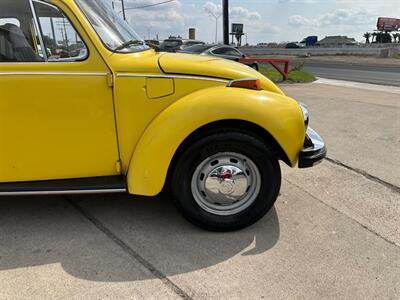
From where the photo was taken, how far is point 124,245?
280cm

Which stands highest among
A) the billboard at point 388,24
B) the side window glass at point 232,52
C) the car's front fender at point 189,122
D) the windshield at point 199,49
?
the billboard at point 388,24

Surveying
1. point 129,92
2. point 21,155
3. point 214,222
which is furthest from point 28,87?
point 214,222

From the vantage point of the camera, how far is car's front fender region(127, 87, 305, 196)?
2688 mm

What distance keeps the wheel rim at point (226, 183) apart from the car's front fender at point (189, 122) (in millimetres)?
295

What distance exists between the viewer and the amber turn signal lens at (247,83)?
2.90 meters

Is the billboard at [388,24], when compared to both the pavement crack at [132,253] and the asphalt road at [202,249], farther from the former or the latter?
the pavement crack at [132,253]

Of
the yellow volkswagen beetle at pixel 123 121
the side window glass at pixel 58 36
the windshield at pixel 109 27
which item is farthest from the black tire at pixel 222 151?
the side window glass at pixel 58 36

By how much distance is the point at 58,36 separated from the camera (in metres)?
2.72

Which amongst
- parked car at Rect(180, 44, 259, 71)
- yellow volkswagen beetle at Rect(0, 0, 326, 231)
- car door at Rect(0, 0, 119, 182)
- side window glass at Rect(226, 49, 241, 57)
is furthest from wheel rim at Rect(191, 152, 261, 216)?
side window glass at Rect(226, 49, 241, 57)

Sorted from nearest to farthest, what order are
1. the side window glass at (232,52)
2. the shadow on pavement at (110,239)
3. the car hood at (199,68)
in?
the shadow on pavement at (110,239), the car hood at (199,68), the side window glass at (232,52)

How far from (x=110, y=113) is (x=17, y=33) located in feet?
3.14

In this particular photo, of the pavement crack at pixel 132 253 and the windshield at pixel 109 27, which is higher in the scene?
the windshield at pixel 109 27

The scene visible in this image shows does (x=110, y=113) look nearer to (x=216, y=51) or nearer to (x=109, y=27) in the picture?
(x=109, y=27)

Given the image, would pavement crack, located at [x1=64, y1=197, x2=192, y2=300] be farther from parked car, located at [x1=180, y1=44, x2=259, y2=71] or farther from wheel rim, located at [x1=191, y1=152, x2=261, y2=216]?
parked car, located at [x1=180, y1=44, x2=259, y2=71]
